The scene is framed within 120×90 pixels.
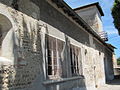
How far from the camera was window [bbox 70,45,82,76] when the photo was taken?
880 centimetres

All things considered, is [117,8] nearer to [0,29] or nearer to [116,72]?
[0,29]

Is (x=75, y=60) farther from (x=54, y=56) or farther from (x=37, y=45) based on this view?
(x=37, y=45)

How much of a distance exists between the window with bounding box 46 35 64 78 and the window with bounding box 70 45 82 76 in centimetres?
142

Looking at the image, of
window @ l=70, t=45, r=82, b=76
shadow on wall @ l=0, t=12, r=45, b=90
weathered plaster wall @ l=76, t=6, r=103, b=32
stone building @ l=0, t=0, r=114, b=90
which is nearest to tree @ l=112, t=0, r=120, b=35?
weathered plaster wall @ l=76, t=6, r=103, b=32

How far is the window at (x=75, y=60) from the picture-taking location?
28.9ft

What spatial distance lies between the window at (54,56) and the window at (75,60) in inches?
55.7

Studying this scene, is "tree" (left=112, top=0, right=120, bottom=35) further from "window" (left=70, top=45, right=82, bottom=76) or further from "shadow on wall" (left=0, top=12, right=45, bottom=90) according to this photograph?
"shadow on wall" (left=0, top=12, right=45, bottom=90)

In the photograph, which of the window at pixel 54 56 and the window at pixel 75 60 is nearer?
the window at pixel 54 56

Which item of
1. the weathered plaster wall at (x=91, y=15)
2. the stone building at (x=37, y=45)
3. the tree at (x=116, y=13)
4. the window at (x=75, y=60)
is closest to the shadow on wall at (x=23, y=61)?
the stone building at (x=37, y=45)

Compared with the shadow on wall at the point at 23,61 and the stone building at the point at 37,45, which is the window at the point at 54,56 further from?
the shadow on wall at the point at 23,61

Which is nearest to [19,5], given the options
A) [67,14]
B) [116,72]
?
[67,14]

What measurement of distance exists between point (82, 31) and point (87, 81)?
10.6 ft

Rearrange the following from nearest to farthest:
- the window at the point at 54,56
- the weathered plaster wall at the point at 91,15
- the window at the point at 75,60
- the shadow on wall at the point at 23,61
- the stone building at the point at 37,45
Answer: the shadow on wall at the point at 23,61
the stone building at the point at 37,45
the window at the point at 54,56
the window at the point at 75,60
the weathered plaster wall at the point at 91,15

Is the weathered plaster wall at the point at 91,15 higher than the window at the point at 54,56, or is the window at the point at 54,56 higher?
the weathered plaster wall at the point at 91,15
